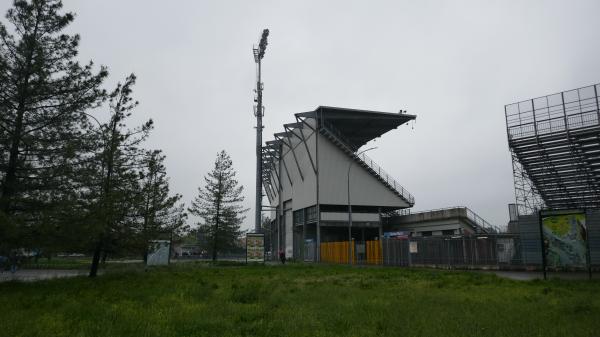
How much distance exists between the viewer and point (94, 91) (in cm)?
Answer: 1616

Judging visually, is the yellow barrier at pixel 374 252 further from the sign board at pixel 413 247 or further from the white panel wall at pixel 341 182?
the white panel wall at pixel 341 182

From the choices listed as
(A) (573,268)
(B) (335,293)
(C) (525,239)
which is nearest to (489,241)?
(C) (525,239)

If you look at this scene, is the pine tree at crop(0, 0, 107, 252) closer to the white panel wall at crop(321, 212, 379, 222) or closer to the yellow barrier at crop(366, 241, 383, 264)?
the yellow barrier at crop(366, 241, 383, 264)

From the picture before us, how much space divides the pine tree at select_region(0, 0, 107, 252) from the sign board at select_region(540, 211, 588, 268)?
17084mm

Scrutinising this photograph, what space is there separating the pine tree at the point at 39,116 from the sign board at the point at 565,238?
17.1m

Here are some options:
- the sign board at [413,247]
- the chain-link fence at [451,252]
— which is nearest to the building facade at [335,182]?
the chain-link fence at [451,252]

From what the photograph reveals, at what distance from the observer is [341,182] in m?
54.3

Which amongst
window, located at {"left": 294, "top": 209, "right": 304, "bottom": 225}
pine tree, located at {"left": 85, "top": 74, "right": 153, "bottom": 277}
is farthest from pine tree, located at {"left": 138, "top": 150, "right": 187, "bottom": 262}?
window, located at {"left": 294, "top": 209, "right": 304, "bottom": 225}

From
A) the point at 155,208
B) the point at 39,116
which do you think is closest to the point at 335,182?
the point at 155,208

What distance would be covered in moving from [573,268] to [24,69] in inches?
940

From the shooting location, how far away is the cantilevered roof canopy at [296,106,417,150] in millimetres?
53469

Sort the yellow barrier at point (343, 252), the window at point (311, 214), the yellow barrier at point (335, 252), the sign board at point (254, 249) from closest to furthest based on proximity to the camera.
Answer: the sign board at point (254, 249) < the yellow barrier at point (343, 252) < the yellow barrier at point (335, 252) < the window at point (311, 214)

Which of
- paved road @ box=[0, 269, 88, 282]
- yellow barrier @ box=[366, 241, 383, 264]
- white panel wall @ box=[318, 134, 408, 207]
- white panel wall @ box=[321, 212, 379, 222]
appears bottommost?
paved road @ box=[0, 269, 88, 282]

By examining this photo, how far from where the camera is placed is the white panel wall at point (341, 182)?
53875 mm
